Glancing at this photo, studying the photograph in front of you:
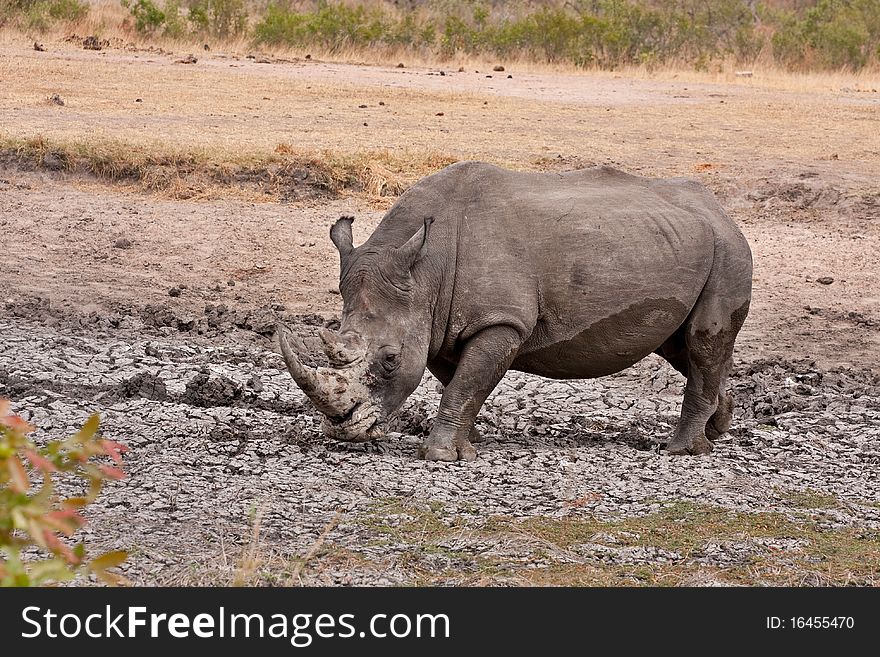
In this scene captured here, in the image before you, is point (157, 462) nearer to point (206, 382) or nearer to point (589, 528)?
point (206, 382)

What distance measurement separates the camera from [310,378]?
6805 mm

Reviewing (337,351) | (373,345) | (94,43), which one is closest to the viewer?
(337,351)

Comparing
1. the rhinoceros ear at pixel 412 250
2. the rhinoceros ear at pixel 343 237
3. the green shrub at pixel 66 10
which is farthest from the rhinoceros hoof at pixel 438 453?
the green shrub at pixel 66 10

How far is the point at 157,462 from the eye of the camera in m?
6.91

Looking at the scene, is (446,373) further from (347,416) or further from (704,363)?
(704,363)

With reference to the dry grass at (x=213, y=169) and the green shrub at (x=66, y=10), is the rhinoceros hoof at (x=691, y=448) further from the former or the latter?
the green shrub at (x=66, y=10)

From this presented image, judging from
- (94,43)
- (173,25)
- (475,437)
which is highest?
(173,25)

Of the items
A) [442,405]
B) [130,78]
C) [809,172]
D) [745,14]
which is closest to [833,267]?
[809,172]

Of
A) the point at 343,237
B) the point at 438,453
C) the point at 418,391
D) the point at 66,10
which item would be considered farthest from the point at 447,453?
the point at 66,10

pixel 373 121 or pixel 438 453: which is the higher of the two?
pixel 373 121

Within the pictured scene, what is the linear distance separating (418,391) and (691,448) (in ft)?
6.82

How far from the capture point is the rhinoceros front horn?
6766 millimetres

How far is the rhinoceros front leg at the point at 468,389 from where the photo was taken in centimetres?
728

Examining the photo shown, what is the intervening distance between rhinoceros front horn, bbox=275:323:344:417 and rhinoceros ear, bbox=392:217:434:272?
2.45ft
